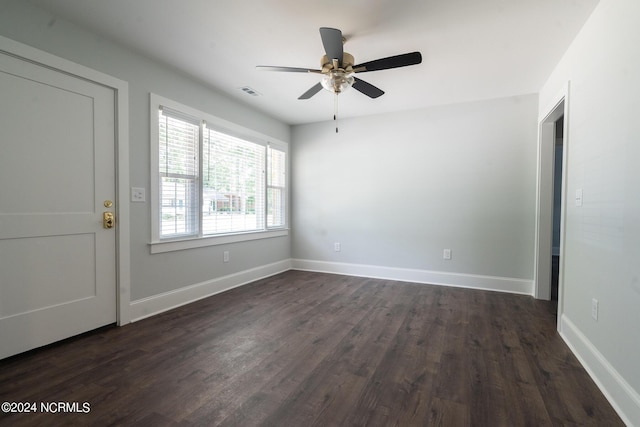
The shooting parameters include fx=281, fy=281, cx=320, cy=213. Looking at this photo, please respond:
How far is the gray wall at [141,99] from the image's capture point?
78.8 inches

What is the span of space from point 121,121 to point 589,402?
152 inches

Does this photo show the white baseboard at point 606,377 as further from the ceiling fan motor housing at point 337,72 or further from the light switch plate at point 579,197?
the ceiling fan motor housing at point 337,72

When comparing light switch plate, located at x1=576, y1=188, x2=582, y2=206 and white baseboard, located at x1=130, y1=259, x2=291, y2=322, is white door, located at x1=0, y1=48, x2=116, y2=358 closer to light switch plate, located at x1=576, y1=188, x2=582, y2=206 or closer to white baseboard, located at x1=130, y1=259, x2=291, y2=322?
white baseboard, located at x1=130, y1=259, x2=291, y2=322

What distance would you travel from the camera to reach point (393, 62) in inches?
81.6

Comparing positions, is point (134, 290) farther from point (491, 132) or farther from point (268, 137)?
point (491, 132)

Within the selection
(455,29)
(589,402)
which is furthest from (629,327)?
(455,29)

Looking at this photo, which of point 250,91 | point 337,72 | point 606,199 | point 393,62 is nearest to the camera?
point 606,199

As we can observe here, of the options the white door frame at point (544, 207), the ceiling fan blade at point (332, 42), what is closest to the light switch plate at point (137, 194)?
the ceiling fan blade at point (332, 42)

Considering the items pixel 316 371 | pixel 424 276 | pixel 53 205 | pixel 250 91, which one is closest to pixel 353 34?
pixel 250 91

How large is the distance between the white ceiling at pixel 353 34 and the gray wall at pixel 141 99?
11 centimetres

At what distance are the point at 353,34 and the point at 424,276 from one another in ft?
10.4

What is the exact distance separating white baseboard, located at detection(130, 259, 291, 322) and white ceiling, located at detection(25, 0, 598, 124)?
2328 mm

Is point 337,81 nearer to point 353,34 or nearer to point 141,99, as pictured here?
point 353,34

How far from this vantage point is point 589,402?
1.57 metres
